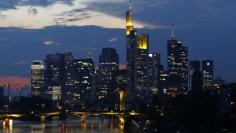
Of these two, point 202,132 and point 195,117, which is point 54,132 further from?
point 202,132

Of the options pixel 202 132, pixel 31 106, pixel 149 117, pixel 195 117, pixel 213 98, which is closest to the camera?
pixel 202 132

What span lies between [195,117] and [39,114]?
4110cm

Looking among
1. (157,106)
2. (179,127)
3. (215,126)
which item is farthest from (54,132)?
(157,106)

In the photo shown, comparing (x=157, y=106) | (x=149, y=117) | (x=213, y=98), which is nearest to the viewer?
(x=213, y=98)

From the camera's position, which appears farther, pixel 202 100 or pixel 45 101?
pixel 45 101

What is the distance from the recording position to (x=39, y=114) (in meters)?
113

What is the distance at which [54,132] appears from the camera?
284 ft

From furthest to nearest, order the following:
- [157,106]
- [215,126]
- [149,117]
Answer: [157,106] → [149,117] → [215,126]

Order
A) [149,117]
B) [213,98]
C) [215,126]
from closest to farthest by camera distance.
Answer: [215,126]
[213,98]
[149,117]

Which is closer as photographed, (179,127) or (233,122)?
(233,122)

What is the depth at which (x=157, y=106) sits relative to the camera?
12450 centimetres

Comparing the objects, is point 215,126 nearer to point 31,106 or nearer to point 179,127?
point 179,127

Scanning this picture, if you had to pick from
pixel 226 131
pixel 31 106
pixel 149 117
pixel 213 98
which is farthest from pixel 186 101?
pixel 31 106

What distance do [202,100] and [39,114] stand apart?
39.0m
